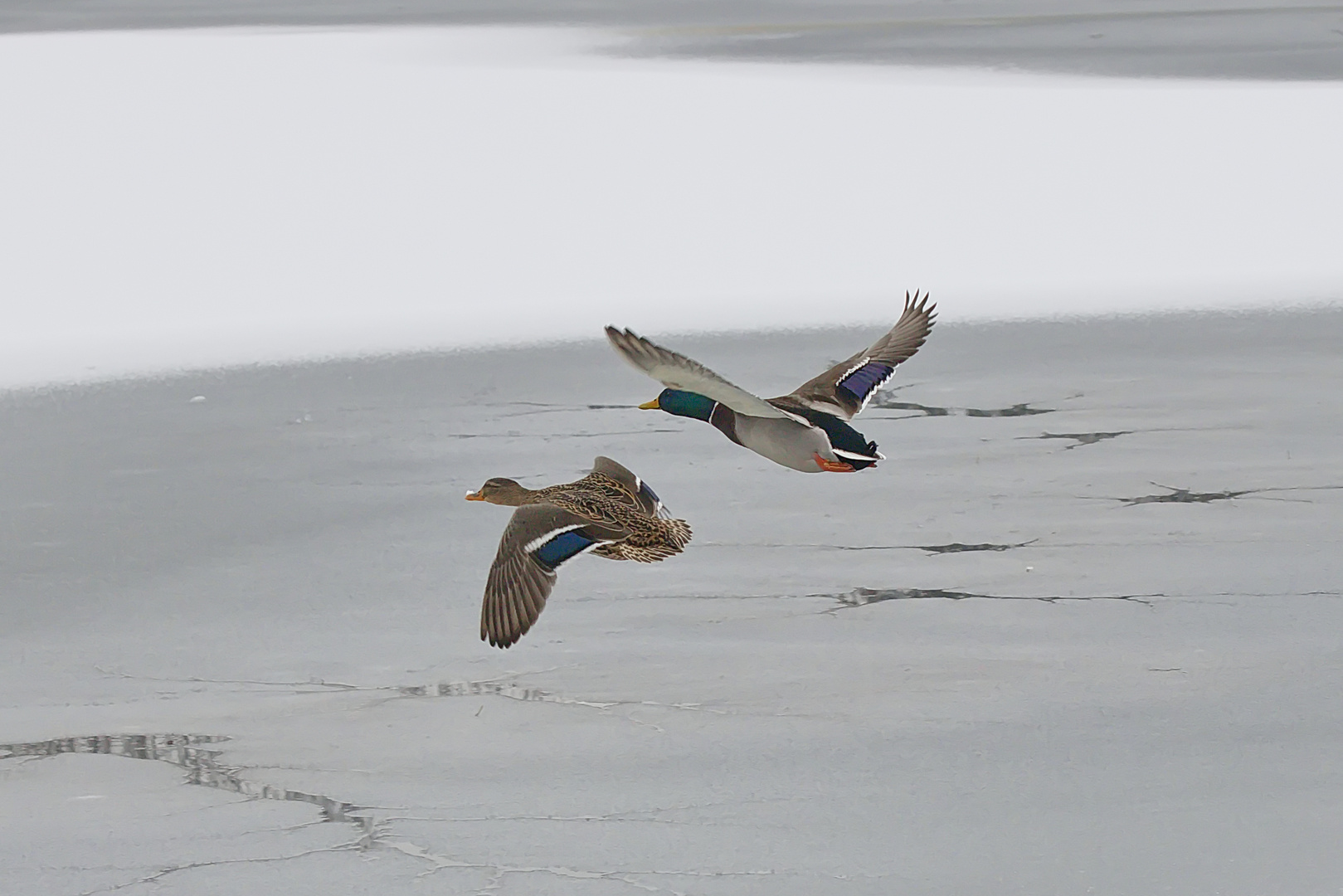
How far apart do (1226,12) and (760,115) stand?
9003mm

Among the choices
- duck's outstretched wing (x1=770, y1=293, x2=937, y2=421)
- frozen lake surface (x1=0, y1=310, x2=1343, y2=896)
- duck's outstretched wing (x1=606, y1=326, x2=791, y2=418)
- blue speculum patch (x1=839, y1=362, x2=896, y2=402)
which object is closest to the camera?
duck's outstretched wing (x1=606, y1=326, x2=791, y2=418)

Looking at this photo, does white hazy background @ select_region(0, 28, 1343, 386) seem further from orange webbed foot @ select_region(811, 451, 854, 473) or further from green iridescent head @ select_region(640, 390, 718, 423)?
orange webbed foot @ select_region(811, 451, 854, 473)

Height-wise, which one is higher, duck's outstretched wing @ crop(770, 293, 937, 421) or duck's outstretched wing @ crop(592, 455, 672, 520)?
duck's outstretched wing @ crop(770, 293, 937, 421)

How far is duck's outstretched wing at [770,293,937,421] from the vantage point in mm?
3975

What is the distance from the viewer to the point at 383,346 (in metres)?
8.77

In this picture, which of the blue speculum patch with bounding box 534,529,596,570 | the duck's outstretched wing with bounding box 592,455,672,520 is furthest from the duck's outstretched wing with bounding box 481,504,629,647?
the duck's outstretched wing with bounding box 592,455,672,520

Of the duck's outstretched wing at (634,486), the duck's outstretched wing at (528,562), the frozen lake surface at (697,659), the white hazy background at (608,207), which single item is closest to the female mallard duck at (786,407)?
the duck's outstretched wing at (634,486)

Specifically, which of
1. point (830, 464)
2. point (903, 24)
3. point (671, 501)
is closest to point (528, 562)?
point (830, 464)

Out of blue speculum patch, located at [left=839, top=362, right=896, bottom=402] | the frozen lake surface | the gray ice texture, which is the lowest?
the frozen lake surface

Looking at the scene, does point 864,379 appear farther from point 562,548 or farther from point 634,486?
point 562,548

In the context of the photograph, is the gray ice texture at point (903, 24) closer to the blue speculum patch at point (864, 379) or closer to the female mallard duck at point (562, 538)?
the blue speculum patch at point (864, 379)

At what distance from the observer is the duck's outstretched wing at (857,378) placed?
13.0 ft

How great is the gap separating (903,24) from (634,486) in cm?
1634

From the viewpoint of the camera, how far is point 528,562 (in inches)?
142
